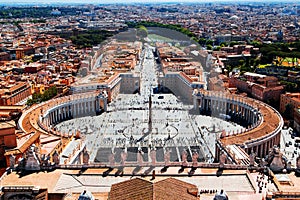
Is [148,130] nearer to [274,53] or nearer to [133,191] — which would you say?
[133,191]

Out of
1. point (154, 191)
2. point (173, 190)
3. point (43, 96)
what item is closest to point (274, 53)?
point (43, 96)

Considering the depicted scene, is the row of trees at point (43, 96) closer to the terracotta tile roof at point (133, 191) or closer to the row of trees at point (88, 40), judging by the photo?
the terracotta tile roof at point (133, 191)

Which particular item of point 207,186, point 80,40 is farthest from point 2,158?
point 80,40

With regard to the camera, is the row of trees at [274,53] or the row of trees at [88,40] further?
the row of trees at [88,40]

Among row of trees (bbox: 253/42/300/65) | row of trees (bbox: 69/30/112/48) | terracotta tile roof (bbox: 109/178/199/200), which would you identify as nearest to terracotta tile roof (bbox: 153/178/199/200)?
terracotta tile roof (bbox: 109/178/199/200)

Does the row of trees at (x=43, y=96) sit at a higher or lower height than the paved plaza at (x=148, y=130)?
higher

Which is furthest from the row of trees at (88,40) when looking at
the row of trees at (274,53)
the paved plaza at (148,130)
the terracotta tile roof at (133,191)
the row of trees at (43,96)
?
the terracotta tile roof at (133,191)
